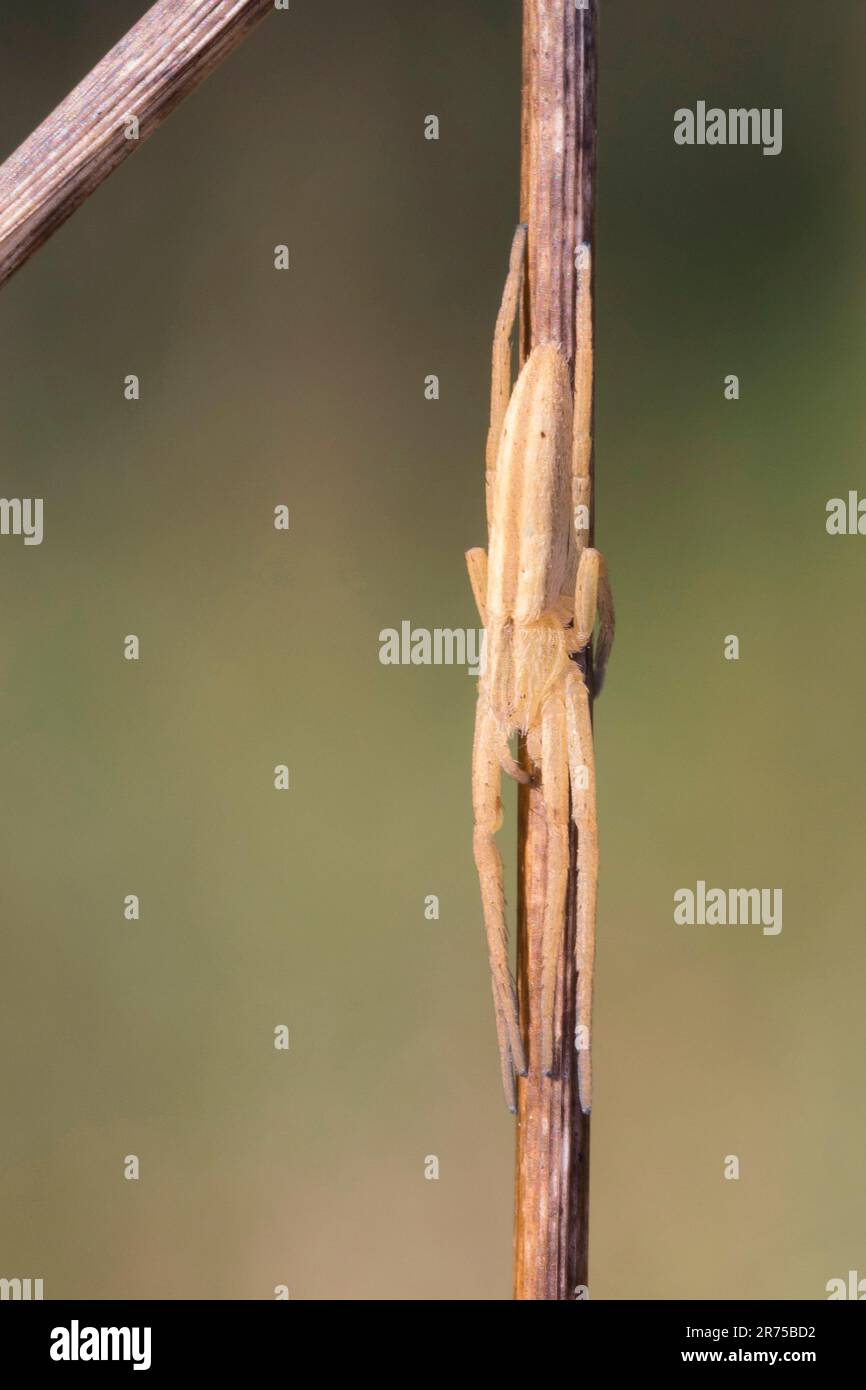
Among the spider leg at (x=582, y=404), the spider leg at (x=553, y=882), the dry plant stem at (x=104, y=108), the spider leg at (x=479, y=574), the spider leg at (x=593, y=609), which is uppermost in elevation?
the dry plant stem at (x=104, y=108)

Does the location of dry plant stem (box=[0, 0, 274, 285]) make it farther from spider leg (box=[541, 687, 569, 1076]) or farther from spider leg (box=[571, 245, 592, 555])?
spider leg (box=[541, 687, 569, 1076])

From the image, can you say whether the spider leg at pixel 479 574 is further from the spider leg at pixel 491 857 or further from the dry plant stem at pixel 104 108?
the dry plant stem at pixel 104 108

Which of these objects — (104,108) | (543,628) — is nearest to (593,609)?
(543,628)

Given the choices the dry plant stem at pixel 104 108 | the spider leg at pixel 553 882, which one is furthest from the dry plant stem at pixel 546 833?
the dry plant stem at pixel 104 108

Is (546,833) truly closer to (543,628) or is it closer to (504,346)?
(543,628)

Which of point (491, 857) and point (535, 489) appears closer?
point (535, 489)
